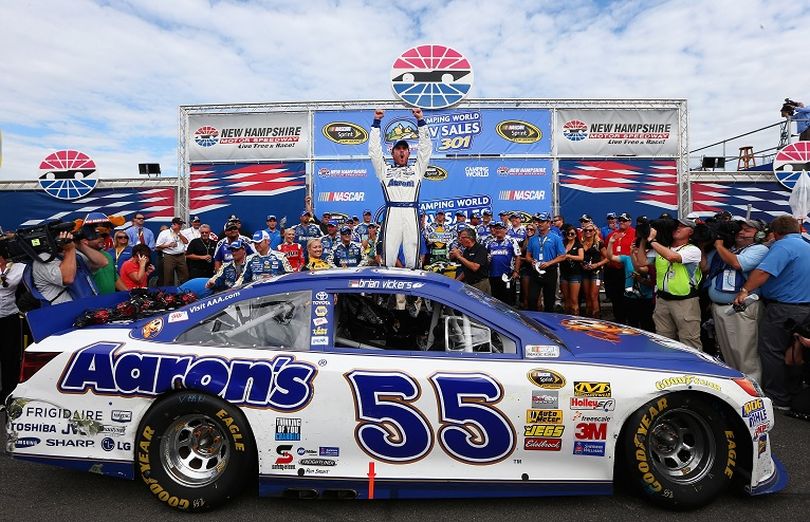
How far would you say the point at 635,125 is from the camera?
34.1 ft

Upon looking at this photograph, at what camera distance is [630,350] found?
289 cm

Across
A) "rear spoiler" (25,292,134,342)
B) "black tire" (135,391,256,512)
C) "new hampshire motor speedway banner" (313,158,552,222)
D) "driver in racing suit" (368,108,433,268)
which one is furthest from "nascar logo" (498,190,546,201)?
"black tire" (135,391,256,512)

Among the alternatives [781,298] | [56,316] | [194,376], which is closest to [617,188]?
[781,298]

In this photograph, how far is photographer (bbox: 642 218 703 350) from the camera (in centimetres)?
461

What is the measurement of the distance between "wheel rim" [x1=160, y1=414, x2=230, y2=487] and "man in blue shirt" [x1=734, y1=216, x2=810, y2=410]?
4631 millimetres

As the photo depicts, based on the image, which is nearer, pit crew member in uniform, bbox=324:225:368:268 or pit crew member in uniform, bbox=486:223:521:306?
pit crew member in uniform, bbox=324:225:368:268

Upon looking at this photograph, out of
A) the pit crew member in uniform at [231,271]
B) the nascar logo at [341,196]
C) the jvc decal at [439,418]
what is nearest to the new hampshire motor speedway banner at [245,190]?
the nascar logo at [341,196]

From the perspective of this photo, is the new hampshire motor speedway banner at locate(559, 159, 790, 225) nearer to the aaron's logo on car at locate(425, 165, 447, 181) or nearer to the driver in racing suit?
the aaron's logo on car at locate(425, 165, 447, 181)

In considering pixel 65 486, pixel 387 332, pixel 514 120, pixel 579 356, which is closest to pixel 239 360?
pixel 387 332

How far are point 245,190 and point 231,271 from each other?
5.71 m

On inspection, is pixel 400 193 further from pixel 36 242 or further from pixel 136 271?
pixel 136 271

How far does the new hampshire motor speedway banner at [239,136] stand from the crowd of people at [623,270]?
3.19 metres

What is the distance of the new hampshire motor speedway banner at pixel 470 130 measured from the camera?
10.2 m

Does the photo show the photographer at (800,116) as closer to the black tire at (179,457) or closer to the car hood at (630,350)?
the car hood at (630,350)
